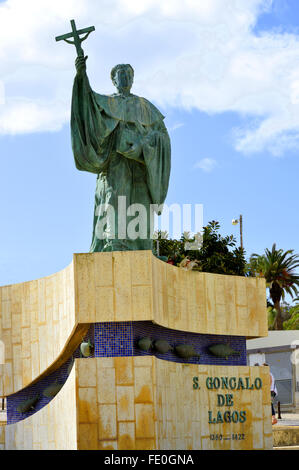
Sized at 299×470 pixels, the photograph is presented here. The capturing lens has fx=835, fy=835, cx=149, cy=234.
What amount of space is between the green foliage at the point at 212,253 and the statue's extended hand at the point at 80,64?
11934 millimetres

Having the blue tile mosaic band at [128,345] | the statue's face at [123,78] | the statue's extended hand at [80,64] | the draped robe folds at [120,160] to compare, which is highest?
the statue's face at [123,78]

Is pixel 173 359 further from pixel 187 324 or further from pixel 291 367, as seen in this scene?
pixel 291 367

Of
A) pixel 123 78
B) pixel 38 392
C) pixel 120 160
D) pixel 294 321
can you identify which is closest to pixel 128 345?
pixel 38 392

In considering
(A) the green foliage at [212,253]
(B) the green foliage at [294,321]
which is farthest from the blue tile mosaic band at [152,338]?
(B) the green foliage at [294,321]

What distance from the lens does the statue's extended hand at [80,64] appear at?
1369 cm

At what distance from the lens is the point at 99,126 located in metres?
14.2

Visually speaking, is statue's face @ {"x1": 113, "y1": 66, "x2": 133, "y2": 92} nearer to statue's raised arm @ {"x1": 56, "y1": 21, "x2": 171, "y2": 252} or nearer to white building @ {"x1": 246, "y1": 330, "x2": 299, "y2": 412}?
statue's raised arm @ {"x1": 56, "y1": 21, "x2": 171, "y2": 252}

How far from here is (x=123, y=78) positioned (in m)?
14.8

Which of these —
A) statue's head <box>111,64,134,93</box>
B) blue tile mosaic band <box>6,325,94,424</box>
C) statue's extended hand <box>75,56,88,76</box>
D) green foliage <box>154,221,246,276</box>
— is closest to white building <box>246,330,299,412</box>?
green foliage <box>154,221,246,276</box>

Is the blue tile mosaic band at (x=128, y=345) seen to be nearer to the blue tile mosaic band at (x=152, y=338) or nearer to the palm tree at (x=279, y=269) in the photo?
the blue tile mosaic band at (x=152, y=338)

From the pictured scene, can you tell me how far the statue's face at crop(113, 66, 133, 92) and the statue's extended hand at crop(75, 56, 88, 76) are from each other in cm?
108

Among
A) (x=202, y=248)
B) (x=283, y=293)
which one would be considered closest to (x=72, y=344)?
(x=202, y=248)

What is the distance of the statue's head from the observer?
14.8 m
